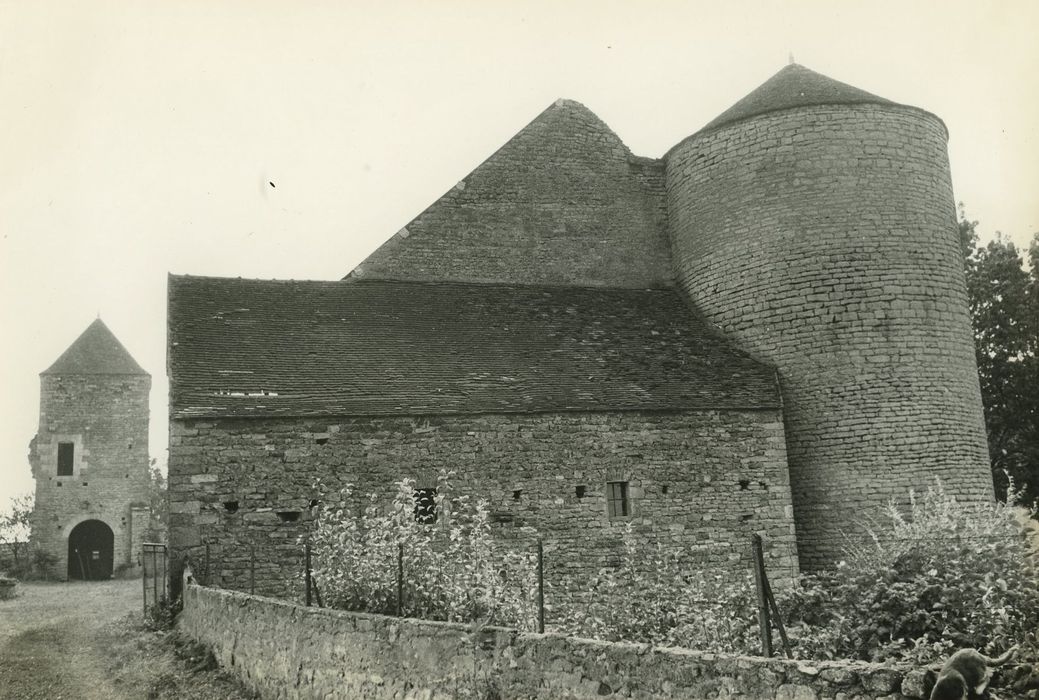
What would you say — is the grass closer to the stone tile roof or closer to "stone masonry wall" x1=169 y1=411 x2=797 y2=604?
"stone masonry wall" x1=169 y1=411 x2=797 y2=604

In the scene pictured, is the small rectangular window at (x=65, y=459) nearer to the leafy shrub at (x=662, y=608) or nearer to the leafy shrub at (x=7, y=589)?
the leafy shrub at (x=7, y=589)

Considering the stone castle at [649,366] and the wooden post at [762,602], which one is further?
the stone castle at [649,366]

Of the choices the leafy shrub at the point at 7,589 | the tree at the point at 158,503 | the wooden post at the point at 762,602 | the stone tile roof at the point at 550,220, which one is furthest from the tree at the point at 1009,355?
the tree at the point at 158,503

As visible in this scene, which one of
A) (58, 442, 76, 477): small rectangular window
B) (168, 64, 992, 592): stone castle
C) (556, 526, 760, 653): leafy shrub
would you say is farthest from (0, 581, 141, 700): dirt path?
(58, 442, 76, 477): small rectangular window

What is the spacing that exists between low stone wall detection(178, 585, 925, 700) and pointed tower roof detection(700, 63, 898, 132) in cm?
1362

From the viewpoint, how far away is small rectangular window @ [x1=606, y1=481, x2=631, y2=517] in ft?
49.8

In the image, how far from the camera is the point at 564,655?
607 cm

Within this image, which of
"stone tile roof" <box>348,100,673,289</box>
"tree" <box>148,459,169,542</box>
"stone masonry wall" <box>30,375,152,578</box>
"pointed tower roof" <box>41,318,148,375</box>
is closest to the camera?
"stone tile roof" <box>348,100,673,289</box>

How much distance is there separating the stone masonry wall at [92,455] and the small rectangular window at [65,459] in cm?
14

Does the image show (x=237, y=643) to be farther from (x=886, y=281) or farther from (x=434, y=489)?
(x=886, y=281)

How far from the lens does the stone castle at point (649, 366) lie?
14406 millimetres

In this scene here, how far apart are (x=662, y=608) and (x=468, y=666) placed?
3997 mm

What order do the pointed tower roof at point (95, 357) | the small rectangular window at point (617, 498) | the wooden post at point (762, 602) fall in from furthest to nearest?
the pointed tower roof at point (95, 357)
the small rectangular window at point (617, 498)
the wooden post at point (762, 602)

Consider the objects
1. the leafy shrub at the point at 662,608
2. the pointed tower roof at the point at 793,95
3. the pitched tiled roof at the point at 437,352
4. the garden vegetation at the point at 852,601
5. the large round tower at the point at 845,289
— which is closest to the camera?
the garden vegetation at the point at 852,601
